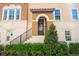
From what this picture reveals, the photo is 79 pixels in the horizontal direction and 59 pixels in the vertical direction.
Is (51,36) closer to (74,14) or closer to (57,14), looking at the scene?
(57,14)

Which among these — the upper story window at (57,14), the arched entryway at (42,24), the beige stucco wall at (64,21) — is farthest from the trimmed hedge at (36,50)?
the upper story window at (57,14)

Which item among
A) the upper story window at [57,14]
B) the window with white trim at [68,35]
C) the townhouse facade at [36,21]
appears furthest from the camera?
the upper story window at [57,14]

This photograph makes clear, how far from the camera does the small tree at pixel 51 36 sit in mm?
7069

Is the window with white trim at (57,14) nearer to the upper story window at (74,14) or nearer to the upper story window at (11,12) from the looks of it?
the upper story window at (74,14)

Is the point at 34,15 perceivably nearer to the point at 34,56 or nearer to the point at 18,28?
the point at 18,28

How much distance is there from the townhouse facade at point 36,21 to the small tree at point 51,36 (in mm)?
155

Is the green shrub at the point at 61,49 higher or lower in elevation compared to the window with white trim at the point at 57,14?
lower

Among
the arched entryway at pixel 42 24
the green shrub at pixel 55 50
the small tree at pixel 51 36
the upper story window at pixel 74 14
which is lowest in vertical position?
the green shrub at pixel 55 50

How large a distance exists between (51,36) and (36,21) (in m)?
0.92

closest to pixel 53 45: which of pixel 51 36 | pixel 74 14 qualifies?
pixel 51 36

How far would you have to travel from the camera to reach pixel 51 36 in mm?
7184

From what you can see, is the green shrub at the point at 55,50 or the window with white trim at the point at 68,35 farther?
the window with white trim at the point at 68,35

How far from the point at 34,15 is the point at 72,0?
5.29ft

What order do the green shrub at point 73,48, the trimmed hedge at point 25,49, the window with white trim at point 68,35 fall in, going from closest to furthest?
the trimmed hedge at point 25,49 → the green shrub at point 73,48 → the window with white trim at point 68,35
